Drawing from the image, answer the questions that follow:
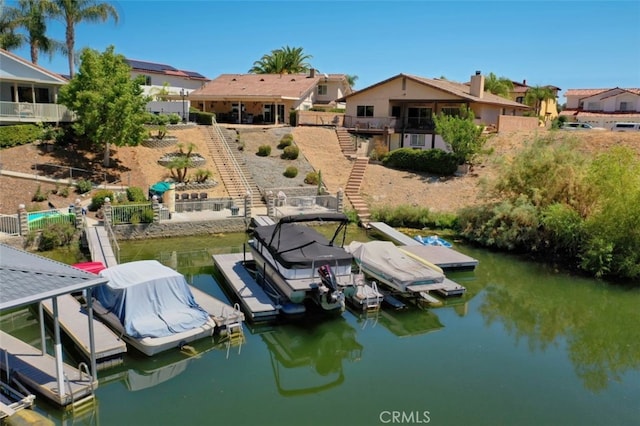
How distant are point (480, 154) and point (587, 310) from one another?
17617 mm

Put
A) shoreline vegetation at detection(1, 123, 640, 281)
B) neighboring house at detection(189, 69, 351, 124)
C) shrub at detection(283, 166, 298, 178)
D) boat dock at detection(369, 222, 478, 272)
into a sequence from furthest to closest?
neighboring house at detection(189, 69, 351, 124)
shrub at detection(283, 166, 298, 178)
boat dock at detection(369, 222, 478, 272)
shoreline vegetation at detection(1, 123, 640, 281)

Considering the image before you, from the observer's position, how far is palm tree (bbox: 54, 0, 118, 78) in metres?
35.2

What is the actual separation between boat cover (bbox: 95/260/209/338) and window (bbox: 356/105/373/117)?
30.6 meters

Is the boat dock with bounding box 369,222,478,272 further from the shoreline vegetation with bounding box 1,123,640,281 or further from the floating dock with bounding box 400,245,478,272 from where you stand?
the shoreline vegetation with bounding box 1,123,640,281

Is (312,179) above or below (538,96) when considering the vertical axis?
below

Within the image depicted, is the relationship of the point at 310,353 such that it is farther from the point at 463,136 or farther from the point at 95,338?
the point at 463,136

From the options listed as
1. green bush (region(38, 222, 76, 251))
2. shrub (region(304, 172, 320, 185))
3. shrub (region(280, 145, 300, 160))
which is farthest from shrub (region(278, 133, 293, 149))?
green bush (region(38, 222, 76, 251))

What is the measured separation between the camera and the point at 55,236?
20266 millimetres

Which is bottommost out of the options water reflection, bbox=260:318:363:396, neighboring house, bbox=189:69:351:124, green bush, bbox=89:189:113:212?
water reflection, bbox=260:318:363:396

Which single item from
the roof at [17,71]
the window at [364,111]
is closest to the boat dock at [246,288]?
the roof at [17,71]

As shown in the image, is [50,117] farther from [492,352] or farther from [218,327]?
[492,352]

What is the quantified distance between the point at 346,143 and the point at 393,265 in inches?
887

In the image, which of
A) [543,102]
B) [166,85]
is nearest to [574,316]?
[166,85]

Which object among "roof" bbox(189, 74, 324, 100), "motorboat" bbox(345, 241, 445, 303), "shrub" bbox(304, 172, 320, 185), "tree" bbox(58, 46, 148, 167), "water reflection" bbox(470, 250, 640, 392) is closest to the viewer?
"water reflection" bbox(470, 250, 640, 392)
